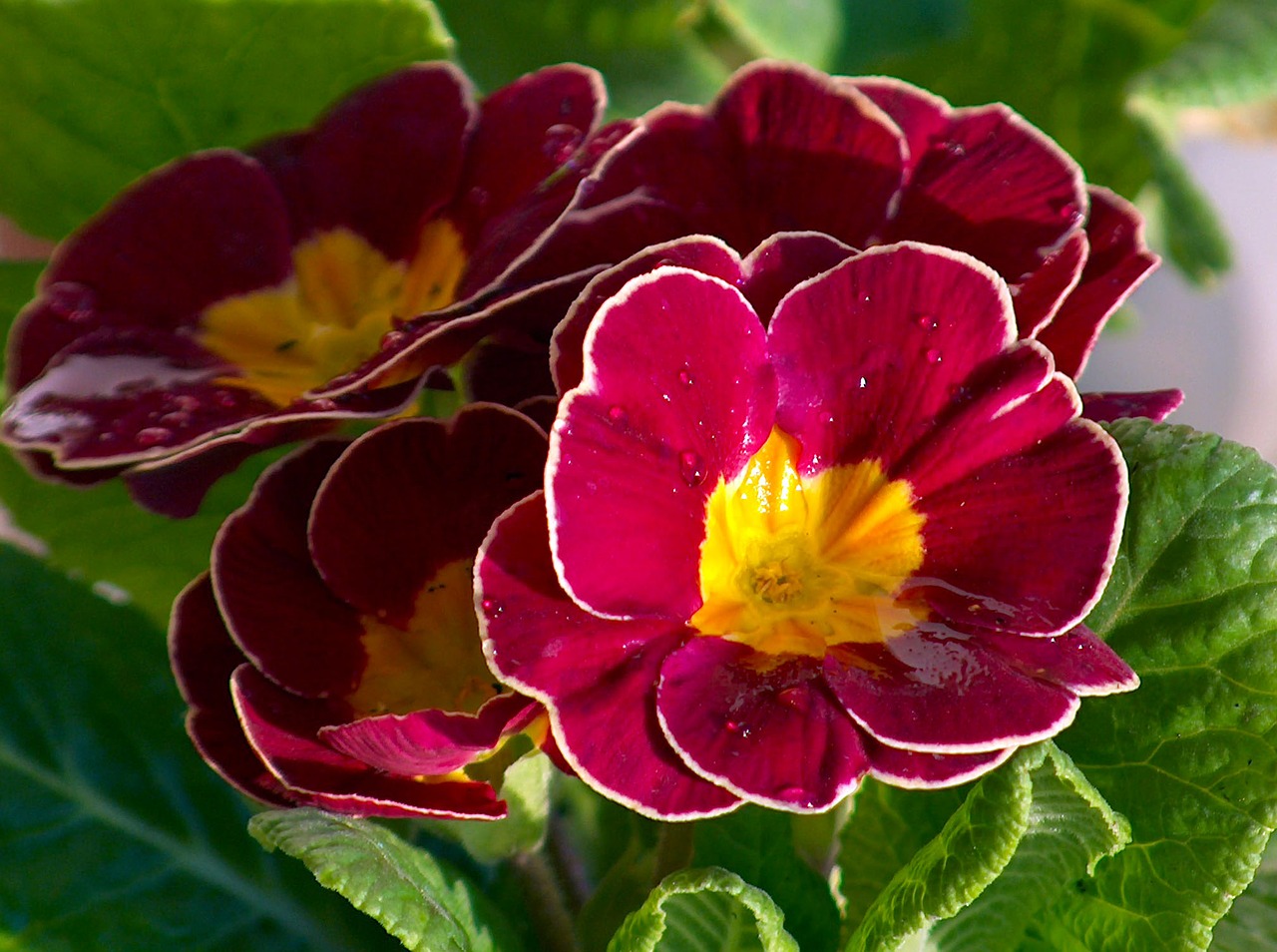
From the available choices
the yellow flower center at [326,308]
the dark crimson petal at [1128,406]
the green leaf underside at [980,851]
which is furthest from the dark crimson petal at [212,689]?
the dark crimson petal at [1128,406]

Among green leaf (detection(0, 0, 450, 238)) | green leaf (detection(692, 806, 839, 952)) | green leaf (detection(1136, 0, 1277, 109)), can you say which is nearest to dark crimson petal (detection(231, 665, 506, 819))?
green leaf (detection(692, 806, 839, 952))

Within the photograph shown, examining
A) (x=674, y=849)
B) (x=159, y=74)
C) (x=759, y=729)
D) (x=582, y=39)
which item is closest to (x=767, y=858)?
(x=674, y=849)

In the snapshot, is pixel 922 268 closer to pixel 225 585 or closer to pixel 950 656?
Answer: pixel 950 656

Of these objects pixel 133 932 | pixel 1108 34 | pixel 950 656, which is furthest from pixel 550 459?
pixel 1108 34

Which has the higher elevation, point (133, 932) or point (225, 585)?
point (225, 585)

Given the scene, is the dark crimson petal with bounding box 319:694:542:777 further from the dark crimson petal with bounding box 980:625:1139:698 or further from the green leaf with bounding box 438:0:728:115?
the green leaf with bounding box 438:0:728:115

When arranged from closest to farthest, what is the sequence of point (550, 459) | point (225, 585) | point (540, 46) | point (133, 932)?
point (550, 459) → point (225, 585) → point (133, 932) → point (540, 46)

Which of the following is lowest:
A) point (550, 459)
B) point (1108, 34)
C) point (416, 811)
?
point (1108, 34)

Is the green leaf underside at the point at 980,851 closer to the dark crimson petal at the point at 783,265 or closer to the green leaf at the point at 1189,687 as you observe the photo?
the green leaf at the point at 1189,687
